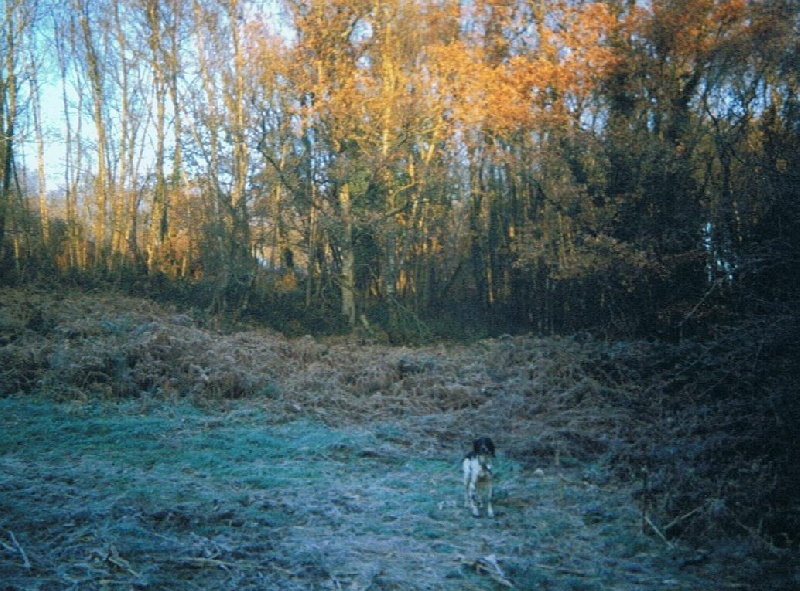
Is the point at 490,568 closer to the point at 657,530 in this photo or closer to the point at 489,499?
the point at 489,499

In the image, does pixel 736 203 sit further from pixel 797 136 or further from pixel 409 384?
pixel 409 384

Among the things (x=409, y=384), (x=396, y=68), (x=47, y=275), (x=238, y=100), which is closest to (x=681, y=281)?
(x=409, y=384)

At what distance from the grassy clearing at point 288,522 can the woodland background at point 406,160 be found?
1018 centimetres

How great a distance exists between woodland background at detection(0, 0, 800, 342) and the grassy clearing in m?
10.2

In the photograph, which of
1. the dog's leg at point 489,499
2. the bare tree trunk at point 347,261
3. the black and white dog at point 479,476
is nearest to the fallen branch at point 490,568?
the dog's leg at point 489,499

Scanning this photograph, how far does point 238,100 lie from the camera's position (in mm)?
21062


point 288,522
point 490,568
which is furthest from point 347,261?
point 490,568

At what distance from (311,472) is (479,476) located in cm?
219

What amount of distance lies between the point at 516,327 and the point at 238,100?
11.2 m

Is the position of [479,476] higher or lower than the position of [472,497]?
higher

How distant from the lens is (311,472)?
24.8ft

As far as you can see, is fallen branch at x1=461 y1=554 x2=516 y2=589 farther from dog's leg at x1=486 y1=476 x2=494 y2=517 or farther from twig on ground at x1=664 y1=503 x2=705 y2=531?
twig on ground at x1=664 y1=503 x2=705 y2=531

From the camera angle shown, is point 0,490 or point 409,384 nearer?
point 0,490

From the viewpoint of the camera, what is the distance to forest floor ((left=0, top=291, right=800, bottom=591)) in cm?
471
